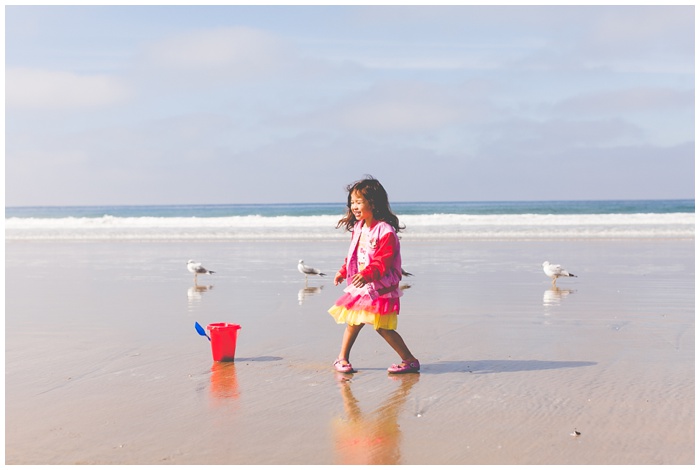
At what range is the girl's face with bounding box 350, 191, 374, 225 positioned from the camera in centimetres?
556

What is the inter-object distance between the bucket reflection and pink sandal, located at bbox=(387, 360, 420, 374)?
110cm

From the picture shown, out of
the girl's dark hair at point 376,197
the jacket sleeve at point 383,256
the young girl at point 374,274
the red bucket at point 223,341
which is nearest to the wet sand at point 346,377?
the red bucket at point 223,341

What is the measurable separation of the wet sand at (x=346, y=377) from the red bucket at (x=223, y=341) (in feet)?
0.43

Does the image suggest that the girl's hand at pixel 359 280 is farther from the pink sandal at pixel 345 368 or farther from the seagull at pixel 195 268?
the seagull at pixel 195 268

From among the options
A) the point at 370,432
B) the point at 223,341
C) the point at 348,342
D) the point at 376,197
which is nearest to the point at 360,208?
the point at 376,197

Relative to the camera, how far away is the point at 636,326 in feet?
23.9

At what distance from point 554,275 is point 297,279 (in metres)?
3.79

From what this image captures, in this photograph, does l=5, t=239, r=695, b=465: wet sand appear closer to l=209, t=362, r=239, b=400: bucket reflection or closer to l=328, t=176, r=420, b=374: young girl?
l=209, t=362, r=239, b=400: bucket reflection

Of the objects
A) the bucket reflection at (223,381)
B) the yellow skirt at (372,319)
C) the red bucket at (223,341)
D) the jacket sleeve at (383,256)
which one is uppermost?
the jacket sleeve at (383,256)

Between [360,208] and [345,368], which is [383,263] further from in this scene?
[345,368]

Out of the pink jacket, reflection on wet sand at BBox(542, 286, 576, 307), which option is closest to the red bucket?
the pink jacket

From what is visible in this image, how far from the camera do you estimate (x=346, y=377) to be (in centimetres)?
530

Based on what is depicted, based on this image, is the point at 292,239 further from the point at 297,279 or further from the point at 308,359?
the point at 308,359

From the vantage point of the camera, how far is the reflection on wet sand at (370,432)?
12.2 ft
